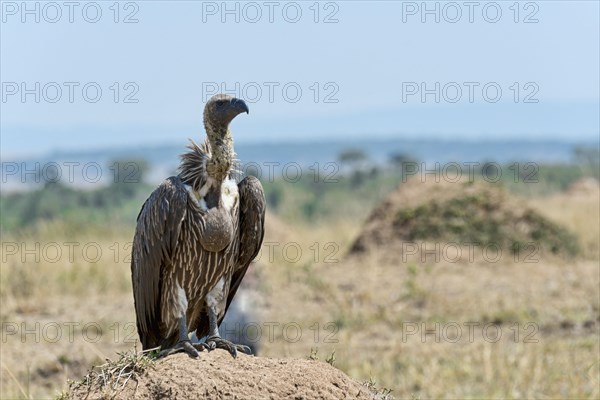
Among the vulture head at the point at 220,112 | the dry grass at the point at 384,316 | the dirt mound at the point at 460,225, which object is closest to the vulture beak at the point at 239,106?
the vulture head at the point at 220,112

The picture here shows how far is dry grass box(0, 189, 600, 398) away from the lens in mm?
10781

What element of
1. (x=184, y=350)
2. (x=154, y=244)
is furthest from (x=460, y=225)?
(x=184, y=350)

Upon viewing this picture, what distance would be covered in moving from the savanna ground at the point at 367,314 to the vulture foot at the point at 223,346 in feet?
11.0

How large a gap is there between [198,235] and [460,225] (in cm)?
1100

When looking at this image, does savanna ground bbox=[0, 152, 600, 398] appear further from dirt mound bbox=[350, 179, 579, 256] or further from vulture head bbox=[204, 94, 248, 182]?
vulture head bbox=[204, 94, 248, 182]

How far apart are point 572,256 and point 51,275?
751 cm

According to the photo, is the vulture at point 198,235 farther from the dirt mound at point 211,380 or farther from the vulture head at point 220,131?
the dirt mound at point 211,380

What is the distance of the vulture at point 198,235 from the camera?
649cm

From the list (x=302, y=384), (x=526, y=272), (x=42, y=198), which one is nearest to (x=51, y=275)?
(x=526, y=272)

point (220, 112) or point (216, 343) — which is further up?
point (220, 112)

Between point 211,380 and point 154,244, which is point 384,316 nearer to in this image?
point 154,244

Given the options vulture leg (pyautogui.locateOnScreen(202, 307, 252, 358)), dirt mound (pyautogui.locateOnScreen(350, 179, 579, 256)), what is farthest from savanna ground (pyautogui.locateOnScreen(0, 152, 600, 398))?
vulture leg (pyautogui.locateOnScreen(202, 307, 252, 358))

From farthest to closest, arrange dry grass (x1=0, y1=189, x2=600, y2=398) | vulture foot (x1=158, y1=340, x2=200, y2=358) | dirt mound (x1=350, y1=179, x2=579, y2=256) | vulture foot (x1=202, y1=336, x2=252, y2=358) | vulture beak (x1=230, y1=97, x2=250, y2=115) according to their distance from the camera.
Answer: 1. dirt mound (x1=350, y1=179, x2=579, y2=256)
2. dry grass (x1=0, y1=189, x2=600, y2=398)
3. vulture beak (x1=230, y1=97, x2=250, y2=115)
4. vulture foot (x1=202, y1=336, x2=252, y2=358)
5. vulture foot (x1=158, y1=340, x2=200, y2=358)

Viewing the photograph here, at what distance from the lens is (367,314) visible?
13930 millimetres
